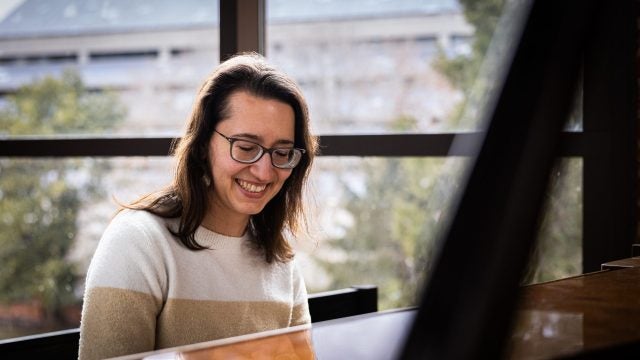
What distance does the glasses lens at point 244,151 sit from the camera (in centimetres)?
198

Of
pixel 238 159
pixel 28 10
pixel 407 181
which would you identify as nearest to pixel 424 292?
pixel 238 159

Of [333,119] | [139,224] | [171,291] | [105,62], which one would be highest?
[139,224]

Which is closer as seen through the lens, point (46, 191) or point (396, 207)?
point (396, 207)

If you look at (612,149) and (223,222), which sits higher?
(223,222)

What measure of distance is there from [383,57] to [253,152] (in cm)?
187

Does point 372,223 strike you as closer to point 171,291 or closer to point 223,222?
point 223,222

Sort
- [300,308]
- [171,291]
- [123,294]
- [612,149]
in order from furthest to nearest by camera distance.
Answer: [612,149]
[300,308]
[171,291]
[123,294]

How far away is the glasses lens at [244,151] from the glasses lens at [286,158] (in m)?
0.04

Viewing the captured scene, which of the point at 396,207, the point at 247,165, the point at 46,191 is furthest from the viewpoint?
the point at 46,191

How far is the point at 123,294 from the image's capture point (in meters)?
1.70

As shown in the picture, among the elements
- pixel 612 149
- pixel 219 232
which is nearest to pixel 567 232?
pixel 612 149

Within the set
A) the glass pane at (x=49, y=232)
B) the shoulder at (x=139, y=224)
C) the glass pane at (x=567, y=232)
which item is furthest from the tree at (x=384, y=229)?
the shoulder at (x=139, y=224)

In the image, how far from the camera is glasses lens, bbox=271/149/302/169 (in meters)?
2.02

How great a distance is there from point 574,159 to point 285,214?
1340mm
